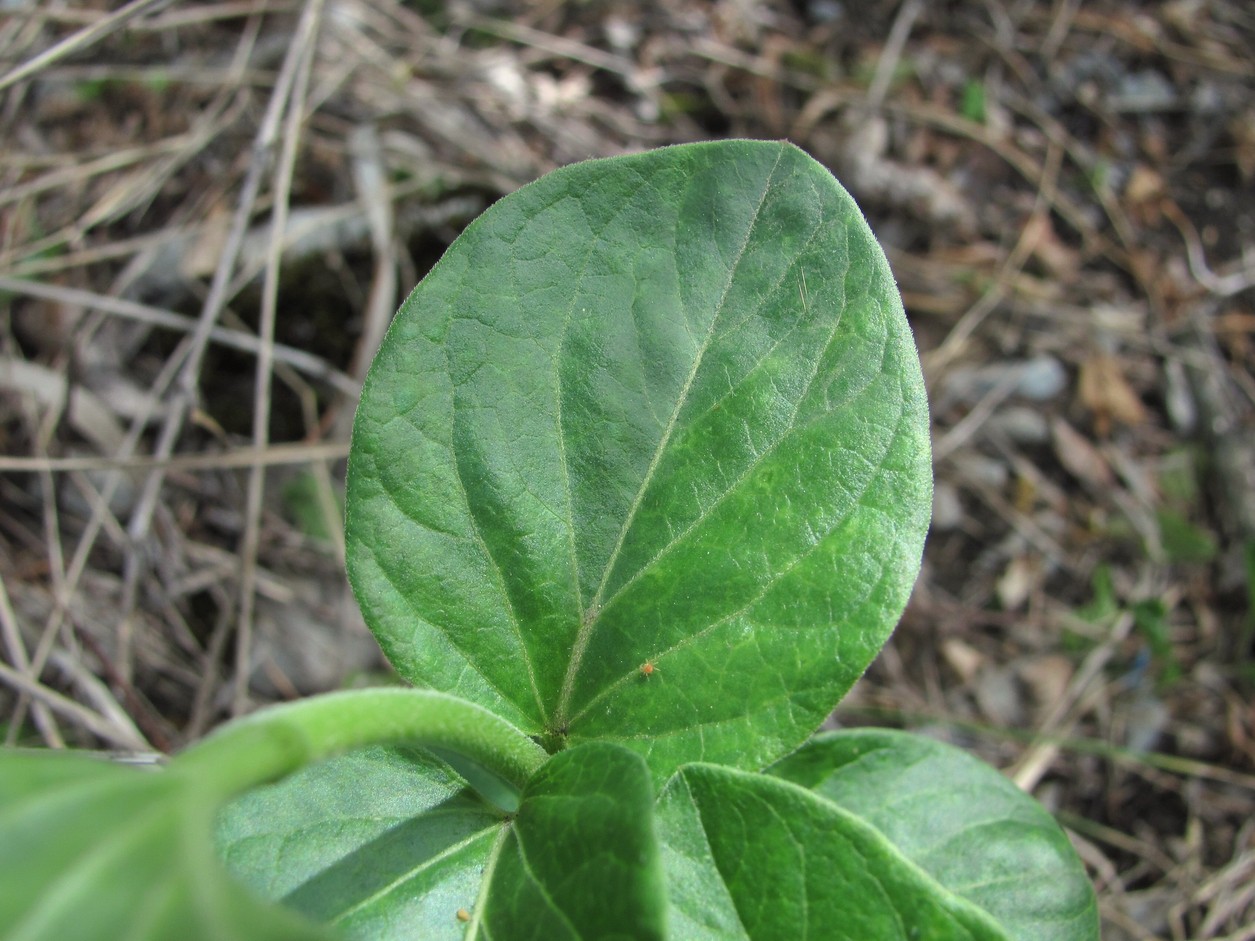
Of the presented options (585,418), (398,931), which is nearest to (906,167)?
(585,418)

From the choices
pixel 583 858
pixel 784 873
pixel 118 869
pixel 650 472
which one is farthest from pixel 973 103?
pixel 118 869

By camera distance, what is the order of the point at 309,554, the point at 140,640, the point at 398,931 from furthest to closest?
the point at 309,554, the point at 140,640, the point at 398,931

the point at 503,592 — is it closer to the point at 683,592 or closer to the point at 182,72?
the point at 683,592

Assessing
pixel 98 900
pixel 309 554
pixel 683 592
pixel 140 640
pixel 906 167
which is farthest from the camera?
pixel 906 167

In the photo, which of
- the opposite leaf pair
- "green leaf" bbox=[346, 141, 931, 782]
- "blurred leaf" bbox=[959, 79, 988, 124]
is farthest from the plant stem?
"blurred leaf" bbox=[959, 79, 988, 124]

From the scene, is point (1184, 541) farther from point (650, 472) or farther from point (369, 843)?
point (369, 843)

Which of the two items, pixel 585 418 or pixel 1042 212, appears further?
pixel 1042 212

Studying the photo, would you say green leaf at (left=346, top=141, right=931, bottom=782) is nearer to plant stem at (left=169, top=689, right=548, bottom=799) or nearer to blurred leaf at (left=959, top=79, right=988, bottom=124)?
plant stem at (left=169, top=689, right=548, bottom=799)
